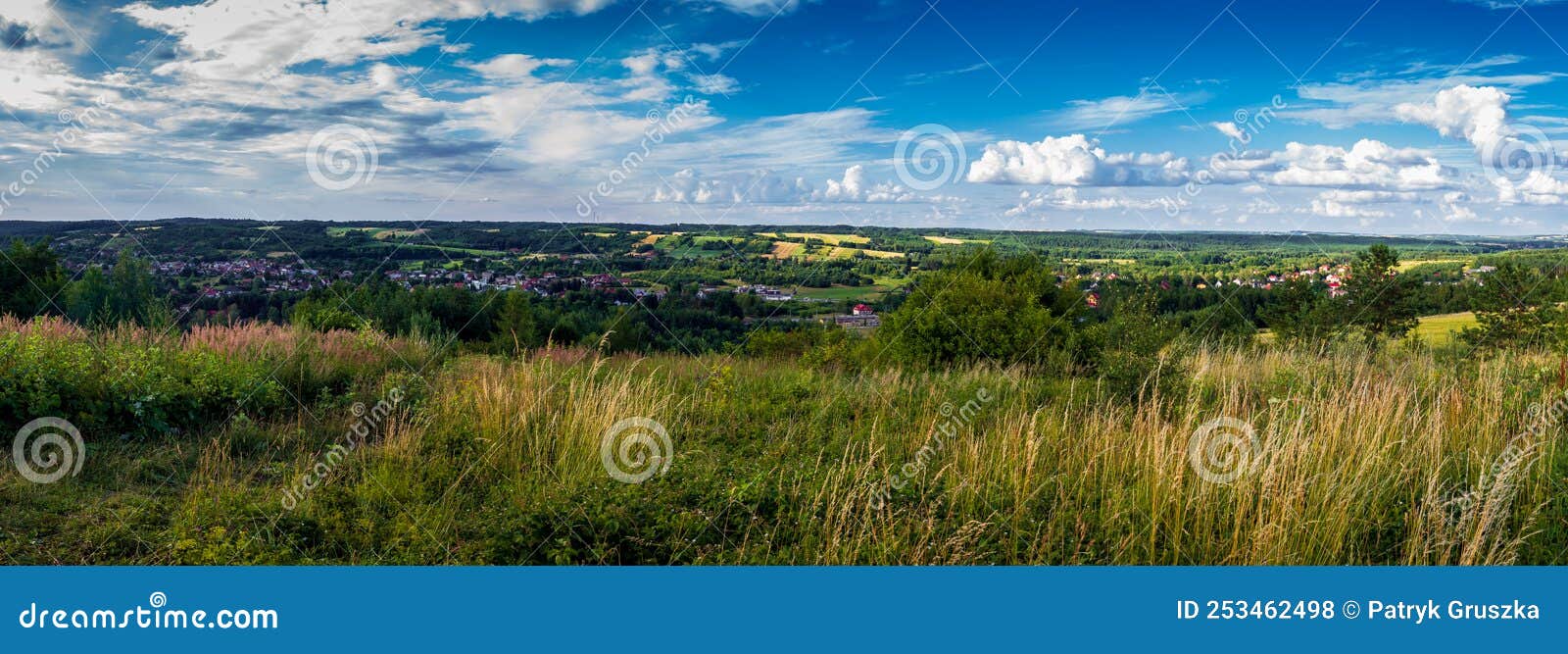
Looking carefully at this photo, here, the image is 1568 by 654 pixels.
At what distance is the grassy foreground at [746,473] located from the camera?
4.56m

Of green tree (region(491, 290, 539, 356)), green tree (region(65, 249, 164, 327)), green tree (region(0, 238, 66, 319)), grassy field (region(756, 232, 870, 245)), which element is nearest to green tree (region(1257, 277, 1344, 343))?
grassy field (region(756, 232, 870, 245))

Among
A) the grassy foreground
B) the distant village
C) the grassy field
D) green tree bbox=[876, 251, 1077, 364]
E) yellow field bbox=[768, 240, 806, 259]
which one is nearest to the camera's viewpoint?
the grassy foreground

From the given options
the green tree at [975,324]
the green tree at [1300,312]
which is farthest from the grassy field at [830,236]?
the green tree at [1300,312]

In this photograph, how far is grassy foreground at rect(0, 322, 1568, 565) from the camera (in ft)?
15.0

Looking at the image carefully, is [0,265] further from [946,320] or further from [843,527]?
[843,527]

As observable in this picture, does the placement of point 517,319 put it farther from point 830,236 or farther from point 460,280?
point 830,236

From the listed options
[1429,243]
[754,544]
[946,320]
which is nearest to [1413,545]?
[754,544]

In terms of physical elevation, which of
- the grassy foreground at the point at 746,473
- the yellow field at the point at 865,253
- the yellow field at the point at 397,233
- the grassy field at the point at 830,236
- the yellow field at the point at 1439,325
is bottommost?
the grassy foreground at the point at 746,473

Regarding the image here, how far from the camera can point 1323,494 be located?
4887 mm

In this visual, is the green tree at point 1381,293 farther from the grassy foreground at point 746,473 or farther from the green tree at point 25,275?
the green tree at point 25,275

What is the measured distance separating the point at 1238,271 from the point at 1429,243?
11456 millimetres

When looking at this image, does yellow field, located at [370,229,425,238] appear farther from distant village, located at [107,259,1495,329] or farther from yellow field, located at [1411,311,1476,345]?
yellow field, located at [1411,311,1476,345]

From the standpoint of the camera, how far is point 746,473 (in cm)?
565

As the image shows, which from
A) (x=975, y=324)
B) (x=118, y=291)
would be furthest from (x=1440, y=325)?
(x=118, y=291)
